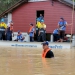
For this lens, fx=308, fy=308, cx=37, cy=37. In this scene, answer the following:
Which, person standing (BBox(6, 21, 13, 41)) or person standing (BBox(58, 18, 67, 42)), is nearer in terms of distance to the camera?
person standing (BBox(58, 18, 67, 42))

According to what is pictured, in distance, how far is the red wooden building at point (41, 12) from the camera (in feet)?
84.5

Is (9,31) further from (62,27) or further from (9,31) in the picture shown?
(62,27)

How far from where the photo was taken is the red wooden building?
84.5 feet

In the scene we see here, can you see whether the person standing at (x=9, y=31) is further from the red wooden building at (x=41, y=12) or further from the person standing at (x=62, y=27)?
the person standing at (x=62, y=27)

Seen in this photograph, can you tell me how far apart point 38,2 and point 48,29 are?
2.64 m

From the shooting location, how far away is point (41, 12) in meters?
28.4

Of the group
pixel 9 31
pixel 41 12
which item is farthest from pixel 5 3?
pixel 9 31

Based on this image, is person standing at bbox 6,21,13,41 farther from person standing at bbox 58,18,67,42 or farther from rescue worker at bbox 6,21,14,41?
person standing at bbox 58,18,67,42

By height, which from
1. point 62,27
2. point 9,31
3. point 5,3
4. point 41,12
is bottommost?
point 9,31

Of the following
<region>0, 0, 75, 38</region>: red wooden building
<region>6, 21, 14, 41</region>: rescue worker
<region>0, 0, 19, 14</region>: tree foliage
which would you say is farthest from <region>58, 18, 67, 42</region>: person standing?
<region>0, 0, 19, 14</region>: tree foliage

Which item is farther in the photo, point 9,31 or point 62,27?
point 9,31

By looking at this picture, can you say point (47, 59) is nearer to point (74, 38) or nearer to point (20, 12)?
point (74, 38)

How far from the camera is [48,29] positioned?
87.5 feet

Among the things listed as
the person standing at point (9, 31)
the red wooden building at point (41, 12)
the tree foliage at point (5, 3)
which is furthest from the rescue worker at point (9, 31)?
the tree foliage at point (5, 3)
